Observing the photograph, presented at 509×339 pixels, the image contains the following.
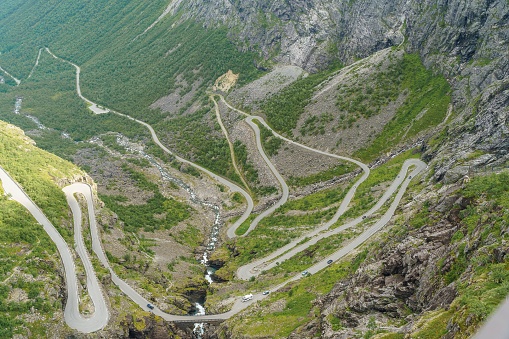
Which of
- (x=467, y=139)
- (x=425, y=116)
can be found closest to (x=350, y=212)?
(x=467, y=139)

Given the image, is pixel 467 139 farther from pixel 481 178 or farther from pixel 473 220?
pixel 473 220

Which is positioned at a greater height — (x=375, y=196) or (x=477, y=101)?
(x=477, y=101)

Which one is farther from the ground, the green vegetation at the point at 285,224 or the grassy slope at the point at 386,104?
the grassy slope at the point at 386,104

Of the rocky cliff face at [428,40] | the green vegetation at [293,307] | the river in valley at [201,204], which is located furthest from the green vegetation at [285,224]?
the rocky cliff face at [428,40]

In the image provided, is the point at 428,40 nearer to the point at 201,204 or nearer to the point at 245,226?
the point at 245,226

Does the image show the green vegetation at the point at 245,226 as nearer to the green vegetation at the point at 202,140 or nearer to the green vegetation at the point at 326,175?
the green vegetation at the point at 326,175

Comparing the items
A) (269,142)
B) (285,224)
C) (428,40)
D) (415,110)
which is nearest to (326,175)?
(285,224)

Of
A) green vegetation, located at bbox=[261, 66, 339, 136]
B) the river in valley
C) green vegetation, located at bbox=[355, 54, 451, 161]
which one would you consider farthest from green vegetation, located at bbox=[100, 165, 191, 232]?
green vegetation, located at bbox=[355, 54, 451, 161]
